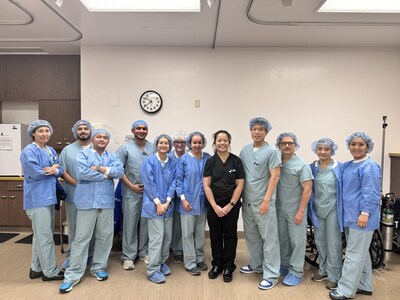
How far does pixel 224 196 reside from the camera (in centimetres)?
271

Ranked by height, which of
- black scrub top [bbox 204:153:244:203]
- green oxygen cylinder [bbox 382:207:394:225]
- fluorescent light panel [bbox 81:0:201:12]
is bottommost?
green oxygen cylinder [bbox 382:207:394:225]

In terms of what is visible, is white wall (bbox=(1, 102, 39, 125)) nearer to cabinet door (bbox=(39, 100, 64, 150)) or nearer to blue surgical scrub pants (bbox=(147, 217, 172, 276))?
cabinet door (bbox=(39, 100, 64, 150))

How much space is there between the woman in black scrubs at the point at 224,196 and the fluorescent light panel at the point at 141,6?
1370mm

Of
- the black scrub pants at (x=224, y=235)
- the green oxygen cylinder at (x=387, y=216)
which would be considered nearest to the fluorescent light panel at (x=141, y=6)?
the black scrub pants at (x=224, y=235)

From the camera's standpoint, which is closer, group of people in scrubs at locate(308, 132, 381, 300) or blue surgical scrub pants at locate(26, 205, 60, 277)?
group of people in scrubs at locate(308, 132, 381, 300)

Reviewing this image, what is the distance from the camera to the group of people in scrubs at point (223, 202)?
257 cm

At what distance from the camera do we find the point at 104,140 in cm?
276

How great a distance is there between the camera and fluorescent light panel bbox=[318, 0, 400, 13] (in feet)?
9.64

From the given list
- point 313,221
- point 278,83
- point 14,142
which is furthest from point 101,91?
point 313,221

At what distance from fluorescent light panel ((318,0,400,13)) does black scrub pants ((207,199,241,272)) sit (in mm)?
2252

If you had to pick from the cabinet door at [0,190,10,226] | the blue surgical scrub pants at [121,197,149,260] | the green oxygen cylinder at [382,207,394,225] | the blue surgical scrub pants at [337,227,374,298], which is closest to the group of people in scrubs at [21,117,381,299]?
the blue surgical scrub pants at [337,227,374,298]

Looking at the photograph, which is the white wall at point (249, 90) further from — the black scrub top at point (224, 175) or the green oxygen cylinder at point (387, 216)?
the black scrub top at point (224, 175)

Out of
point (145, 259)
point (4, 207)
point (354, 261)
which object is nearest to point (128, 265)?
point (145, 259)

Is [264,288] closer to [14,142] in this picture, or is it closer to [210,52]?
[210,52]
